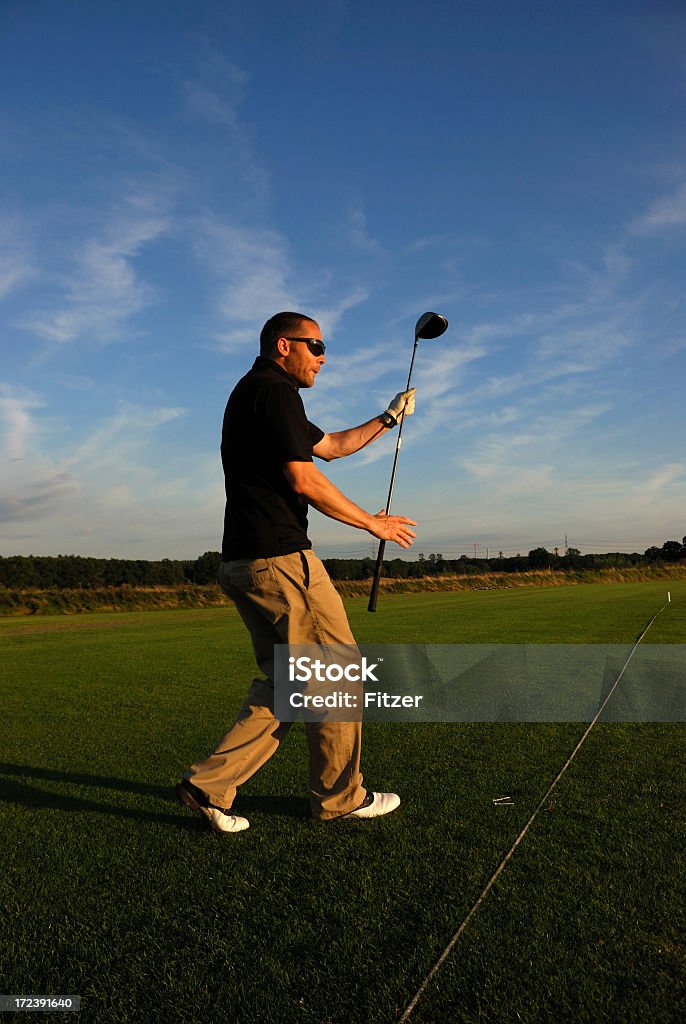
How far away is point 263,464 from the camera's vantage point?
3.75 m

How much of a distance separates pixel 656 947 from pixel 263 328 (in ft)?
10.9

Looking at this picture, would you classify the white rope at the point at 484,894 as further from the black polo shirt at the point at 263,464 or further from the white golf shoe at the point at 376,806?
the black polo shirt at the point at 263,464

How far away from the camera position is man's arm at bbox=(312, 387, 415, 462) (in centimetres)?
473

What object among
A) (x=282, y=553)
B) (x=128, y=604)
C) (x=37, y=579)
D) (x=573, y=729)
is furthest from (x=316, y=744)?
(x=37, y=579)

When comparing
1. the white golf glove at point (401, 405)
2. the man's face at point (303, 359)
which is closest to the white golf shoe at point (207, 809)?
the man's face at point (303, 359)

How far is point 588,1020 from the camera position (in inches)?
78.7

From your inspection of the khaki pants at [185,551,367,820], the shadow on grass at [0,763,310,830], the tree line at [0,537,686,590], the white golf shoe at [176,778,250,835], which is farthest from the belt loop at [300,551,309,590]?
the tree line at [0,537,686,590]

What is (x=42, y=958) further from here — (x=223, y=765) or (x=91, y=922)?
(x=223, y=765)

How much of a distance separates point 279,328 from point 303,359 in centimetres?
22

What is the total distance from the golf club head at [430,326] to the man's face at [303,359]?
186 cm

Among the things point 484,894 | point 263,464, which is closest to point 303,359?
point 263,464

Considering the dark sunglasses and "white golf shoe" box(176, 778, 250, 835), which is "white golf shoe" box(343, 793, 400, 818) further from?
the dark sunglasses

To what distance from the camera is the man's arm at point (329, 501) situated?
3.61 meters

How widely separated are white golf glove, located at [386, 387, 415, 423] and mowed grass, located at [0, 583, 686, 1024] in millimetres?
2382
